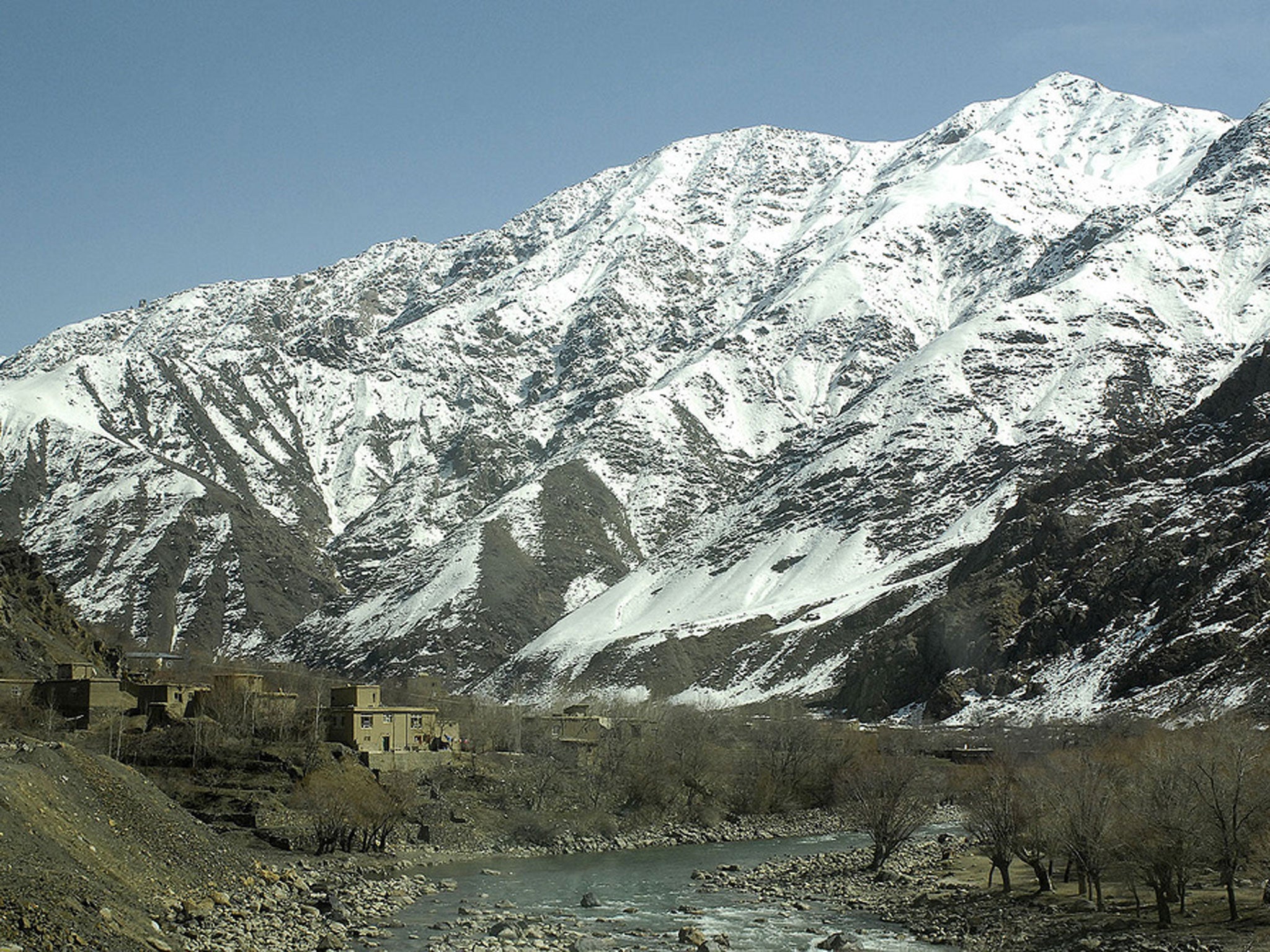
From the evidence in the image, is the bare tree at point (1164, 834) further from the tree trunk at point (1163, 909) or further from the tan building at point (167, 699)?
the tan building at point (167, 699)

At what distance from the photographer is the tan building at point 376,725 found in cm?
10725

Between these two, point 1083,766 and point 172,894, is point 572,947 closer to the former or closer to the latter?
point 172,894

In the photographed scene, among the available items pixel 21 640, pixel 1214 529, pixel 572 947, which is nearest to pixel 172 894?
pixel 572 947

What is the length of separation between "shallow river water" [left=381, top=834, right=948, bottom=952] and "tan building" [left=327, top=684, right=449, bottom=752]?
62.9ft

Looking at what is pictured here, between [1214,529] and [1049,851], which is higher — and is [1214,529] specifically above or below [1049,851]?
above

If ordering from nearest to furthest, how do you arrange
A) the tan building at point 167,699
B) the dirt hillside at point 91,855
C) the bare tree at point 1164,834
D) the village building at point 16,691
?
the dirt hillside at point 91,855
the bare tree at point 1164,834
the village building at point 16,691
the tan building at point 167,699

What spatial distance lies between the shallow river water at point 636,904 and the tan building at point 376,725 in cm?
1916

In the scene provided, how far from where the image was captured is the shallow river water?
64.1m

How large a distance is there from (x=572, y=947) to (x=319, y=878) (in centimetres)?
1972

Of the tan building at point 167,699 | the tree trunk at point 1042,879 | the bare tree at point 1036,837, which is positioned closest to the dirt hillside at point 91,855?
the bare tree at point 1036,837

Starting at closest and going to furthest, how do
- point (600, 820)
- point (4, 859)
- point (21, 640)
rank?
point (4, 859) → point (600, 820) → point (21, 640)

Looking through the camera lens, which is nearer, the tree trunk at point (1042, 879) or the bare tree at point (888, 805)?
the tree trunk at point (1042, 879)

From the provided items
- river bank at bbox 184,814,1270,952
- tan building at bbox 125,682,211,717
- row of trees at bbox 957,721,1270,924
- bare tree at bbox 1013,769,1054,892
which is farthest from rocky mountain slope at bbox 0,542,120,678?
bare tree at bbox 1013,769,1054,892

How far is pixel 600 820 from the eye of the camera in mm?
105812
